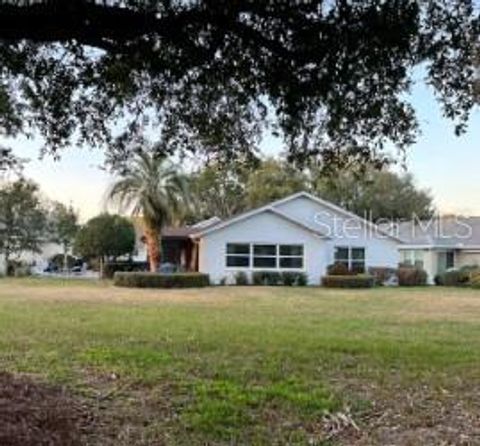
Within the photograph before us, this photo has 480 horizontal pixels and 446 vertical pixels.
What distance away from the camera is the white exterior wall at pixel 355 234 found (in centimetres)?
5200

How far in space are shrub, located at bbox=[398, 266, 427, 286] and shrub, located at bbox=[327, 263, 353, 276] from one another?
9.10ft

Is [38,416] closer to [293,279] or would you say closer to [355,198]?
[293,279]

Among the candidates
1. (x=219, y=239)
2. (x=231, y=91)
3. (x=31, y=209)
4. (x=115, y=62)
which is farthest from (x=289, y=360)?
(x=31, y=209)

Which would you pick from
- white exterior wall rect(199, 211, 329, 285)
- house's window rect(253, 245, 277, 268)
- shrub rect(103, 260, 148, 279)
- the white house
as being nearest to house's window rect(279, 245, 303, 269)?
the white house

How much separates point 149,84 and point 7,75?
58.4 inches

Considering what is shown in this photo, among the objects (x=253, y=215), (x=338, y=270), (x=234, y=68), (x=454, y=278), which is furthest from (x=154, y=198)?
(x=234, y=68)

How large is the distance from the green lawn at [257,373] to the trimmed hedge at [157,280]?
1805cm

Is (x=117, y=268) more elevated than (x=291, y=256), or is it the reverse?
(x=291, y=256)

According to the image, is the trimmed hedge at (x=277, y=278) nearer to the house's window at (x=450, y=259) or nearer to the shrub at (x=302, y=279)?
the shrub at (x=302, y=279)

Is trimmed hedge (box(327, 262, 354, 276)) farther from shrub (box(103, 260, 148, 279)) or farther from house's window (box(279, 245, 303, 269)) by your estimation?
shrub (box(103, 260, 148, 279))

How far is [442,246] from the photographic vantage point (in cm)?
5806

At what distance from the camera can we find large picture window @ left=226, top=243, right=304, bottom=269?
4888 centimetres

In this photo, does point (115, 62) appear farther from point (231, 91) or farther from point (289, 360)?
point (289, 360)

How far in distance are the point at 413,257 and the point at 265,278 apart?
1660 centimetres
